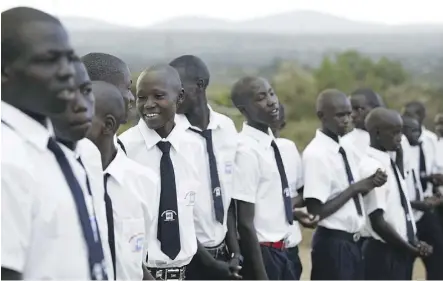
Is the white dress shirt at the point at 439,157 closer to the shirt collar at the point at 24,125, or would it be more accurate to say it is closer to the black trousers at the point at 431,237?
the black trousers at the point at 431,237

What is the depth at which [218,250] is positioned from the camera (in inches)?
165

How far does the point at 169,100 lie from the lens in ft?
12.3

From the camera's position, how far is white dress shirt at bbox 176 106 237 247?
4.12 m

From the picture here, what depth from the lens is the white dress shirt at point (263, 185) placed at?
4.59 meters

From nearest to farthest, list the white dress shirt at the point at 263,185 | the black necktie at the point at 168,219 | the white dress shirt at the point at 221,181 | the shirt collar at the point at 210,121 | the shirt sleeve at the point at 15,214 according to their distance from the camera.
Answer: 1. the shirt sleeve at the point at 15,214
2. the black necktie at the point at 168,219
3. the white dress shirt at the point at 221,181
4. the shirt collar at the point at 210,121
5. the white dress shirt at the point at 263,185

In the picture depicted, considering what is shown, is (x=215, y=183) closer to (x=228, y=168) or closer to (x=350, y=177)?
(x=228, y=168)

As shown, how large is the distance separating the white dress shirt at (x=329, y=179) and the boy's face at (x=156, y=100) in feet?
5.54

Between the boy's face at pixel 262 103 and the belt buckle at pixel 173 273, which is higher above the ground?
the boy's face at pixel 262 103

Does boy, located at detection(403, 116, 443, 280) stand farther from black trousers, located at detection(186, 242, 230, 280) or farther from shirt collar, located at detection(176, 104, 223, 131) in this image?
black trousers, located at detection(186, 242, 230, 280)

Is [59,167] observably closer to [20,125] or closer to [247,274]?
[20,125]

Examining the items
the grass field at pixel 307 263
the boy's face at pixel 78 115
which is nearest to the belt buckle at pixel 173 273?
the boy's face at pixel 78 115

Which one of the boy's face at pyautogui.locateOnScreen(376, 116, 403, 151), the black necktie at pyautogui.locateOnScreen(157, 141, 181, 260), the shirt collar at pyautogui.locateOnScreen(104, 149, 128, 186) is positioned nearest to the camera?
the shirt collar at pyautogui.locateOnScreen(104, 149, 128, 186)

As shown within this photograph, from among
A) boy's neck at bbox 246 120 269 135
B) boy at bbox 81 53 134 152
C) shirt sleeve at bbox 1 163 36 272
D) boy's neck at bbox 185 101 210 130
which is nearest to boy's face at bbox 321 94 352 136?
boy's neck at bbox 246 120 269 135

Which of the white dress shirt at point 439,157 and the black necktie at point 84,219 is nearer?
the black necktie at point 84,219
